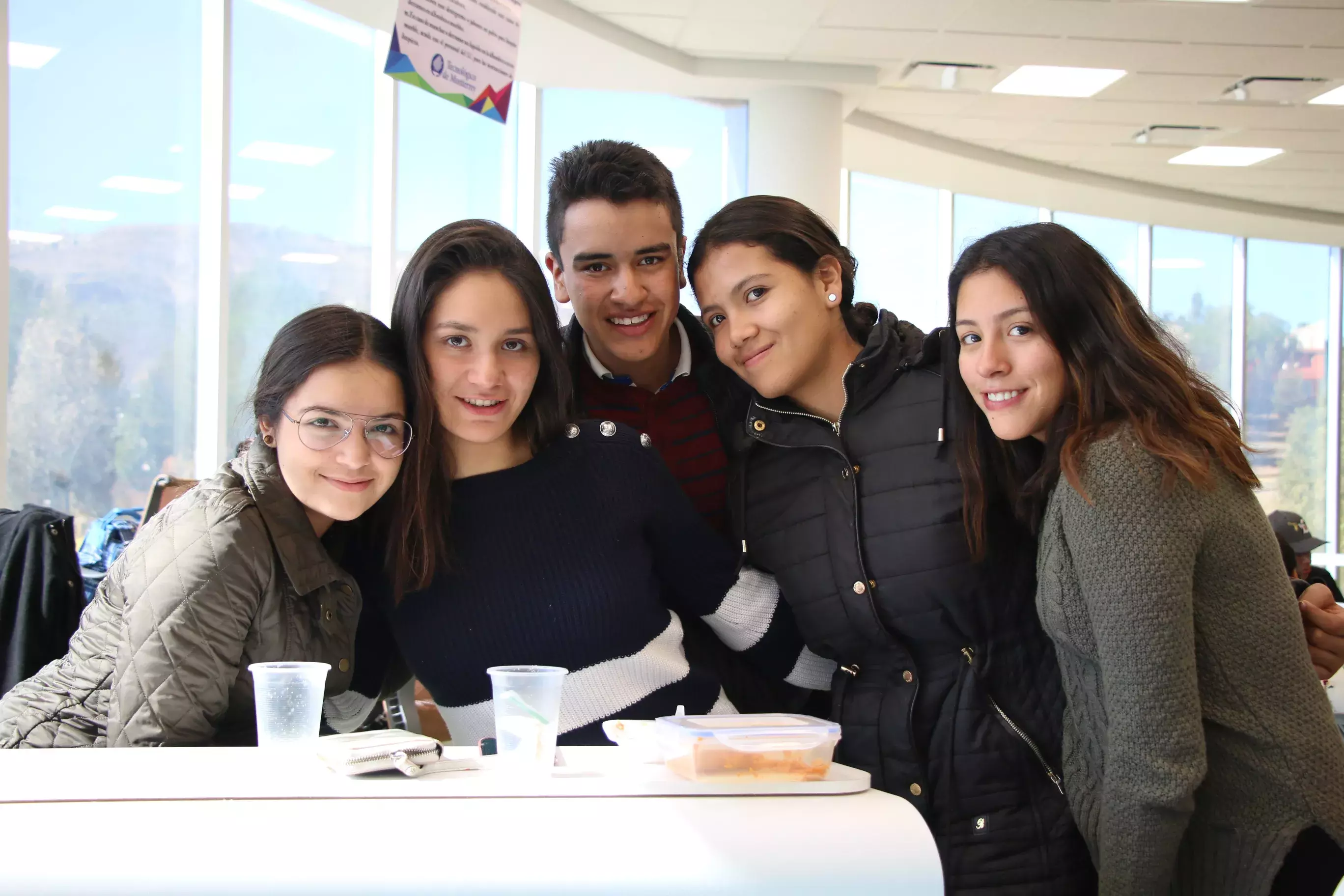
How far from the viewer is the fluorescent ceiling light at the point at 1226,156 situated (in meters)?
8.58

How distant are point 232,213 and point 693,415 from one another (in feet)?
11.7

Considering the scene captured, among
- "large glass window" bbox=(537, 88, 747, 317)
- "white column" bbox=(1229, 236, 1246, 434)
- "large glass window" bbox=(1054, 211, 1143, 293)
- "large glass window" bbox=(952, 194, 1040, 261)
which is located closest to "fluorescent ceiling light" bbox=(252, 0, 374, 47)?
"large glass window" bbox=(537, 88, 747, 317)

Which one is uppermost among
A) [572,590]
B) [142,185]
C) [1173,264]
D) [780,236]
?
[1173,264]

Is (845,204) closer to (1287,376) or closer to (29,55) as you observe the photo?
(1287,376)

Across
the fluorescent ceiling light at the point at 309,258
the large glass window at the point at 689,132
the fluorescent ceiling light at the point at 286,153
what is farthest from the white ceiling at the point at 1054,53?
the fluorescent ceiling light at the point at 309,258

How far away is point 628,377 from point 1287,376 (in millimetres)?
10618

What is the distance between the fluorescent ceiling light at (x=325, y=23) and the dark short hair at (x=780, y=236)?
388cm

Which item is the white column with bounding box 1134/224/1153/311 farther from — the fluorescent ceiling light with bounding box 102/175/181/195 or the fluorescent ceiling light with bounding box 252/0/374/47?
the fluorescent ceiling light with bounding box 102/175/181/195

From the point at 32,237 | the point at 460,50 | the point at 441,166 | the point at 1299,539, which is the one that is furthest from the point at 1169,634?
the point at 441,166

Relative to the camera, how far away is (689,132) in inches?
305

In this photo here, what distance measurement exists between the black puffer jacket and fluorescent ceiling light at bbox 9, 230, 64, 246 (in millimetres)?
3388

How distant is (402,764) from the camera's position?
122 centimetres

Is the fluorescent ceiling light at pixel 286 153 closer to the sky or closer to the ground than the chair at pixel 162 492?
closer to the sky

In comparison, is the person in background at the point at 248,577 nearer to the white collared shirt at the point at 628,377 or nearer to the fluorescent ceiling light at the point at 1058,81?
the white collared shirt at the point at 628,377
